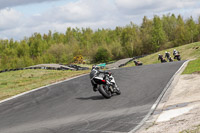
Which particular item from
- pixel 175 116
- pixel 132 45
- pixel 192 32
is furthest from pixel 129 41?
pixel 175 116

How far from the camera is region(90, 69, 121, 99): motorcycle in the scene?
12070 mm

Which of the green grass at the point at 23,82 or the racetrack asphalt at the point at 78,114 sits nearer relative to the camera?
the racetrack asphalt at the point at 78,114

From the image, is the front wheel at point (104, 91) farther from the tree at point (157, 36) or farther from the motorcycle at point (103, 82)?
the tree at point (157, 36)

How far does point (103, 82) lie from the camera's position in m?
12.0

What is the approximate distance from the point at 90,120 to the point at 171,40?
3428 inches

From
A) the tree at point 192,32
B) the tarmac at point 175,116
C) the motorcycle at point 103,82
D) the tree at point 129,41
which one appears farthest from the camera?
the tree at point 129,41

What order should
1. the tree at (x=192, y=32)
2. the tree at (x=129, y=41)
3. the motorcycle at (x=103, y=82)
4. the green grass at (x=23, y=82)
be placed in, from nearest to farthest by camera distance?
the motorcycle at (x=103, y=82), the green grass at (x=23, y=82), the tree at (x=192, y=32), the tree at (x=129, y=41)

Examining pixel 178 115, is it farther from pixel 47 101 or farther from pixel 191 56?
pixel 191 56

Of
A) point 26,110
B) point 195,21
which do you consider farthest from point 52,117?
point 195,21

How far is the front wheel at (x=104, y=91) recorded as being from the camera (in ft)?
39.9

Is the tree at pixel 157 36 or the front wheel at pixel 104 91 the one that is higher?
the tree at pixel 157 36

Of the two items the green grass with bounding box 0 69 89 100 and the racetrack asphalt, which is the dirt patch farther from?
the green grass with bounding box 0 69 89 100

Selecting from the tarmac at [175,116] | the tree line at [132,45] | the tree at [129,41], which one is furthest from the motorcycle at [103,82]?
the tree at [129,41]

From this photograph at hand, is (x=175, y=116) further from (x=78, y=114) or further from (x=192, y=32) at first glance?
(x=192, y=32)
